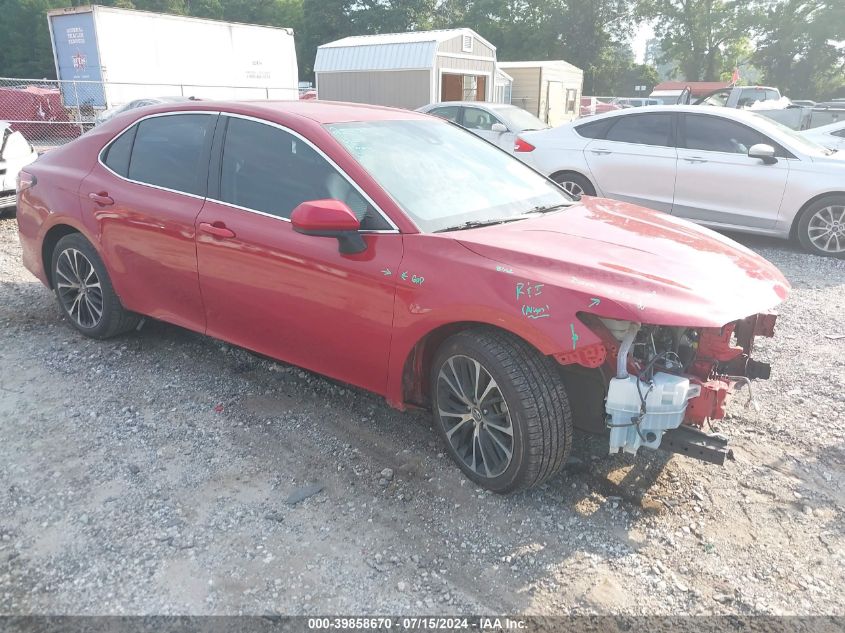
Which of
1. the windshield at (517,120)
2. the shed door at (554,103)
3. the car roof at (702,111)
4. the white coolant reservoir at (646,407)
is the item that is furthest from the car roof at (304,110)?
the shed door at (554,103)

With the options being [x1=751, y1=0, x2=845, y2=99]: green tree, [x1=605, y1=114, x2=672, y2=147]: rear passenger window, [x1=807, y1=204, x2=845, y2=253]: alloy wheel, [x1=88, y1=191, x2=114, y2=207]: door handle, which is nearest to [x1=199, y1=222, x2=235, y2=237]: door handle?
[x1=88, y1=191, x2=114, y2=207]: door handle

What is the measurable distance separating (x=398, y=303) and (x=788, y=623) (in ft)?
6.56

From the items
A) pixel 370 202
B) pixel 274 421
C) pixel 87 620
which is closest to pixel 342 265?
pixel 370 202

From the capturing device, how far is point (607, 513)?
3016mm

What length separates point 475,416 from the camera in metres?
3.09

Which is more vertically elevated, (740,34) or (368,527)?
(740,34)

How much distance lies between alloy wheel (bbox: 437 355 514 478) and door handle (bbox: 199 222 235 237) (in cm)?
146

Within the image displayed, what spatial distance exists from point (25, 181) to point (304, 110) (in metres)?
2.53

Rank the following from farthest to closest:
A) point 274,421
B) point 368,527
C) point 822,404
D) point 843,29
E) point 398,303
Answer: point 843,29 < point 822,404 < point 274,421 < point 398,303 < point 368,527

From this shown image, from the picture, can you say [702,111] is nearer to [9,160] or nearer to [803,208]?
[803,208]

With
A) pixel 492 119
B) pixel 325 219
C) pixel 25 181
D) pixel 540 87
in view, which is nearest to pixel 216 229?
pixel 325 219

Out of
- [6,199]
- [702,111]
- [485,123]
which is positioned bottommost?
[6,199]

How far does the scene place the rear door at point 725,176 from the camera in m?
7.49

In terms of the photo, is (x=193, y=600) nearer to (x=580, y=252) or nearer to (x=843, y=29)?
(x=580, y=252)
